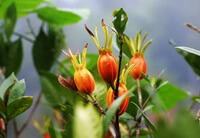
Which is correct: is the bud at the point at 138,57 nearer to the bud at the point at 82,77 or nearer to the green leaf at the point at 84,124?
the bud at the point at 82,77

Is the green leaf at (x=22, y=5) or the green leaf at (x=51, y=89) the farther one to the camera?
the green leaf at (x=22, y=5)

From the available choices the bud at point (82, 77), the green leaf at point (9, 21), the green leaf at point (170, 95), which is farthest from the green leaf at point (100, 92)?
the green leaf at point (9, 21)

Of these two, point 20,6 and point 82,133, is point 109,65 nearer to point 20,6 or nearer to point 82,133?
point 82,133

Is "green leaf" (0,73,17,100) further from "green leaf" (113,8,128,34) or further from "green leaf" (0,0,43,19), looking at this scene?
"green leaf" (0,0,43,19)

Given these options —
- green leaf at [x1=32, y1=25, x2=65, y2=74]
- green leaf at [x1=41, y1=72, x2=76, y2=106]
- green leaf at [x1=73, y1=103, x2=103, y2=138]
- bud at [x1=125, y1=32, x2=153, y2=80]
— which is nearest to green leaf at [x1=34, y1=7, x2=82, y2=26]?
green leaf at [x1=32, y1=25, x2=65, y2=74]

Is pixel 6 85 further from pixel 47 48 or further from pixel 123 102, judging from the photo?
pixel 47 48

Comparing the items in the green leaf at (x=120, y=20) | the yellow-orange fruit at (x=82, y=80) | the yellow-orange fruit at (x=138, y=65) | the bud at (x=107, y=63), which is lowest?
the yellow-orange fruit at (x=138, y=65)
